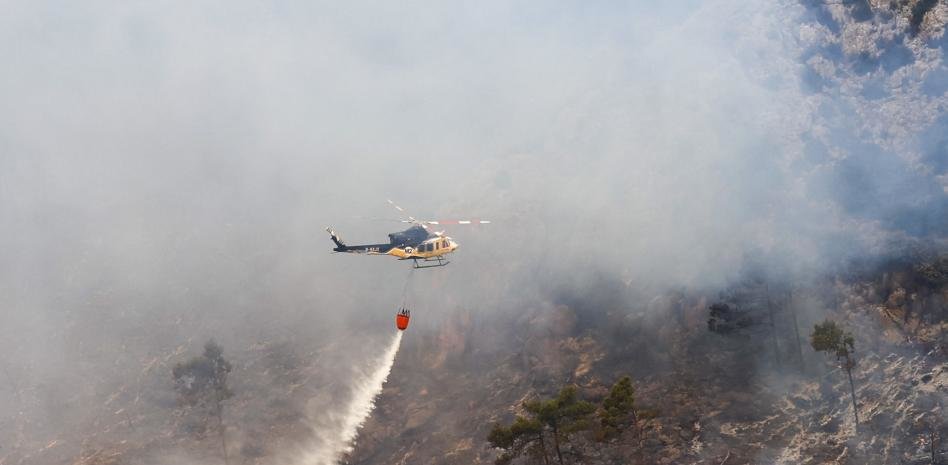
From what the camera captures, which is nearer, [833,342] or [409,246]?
[833,342]

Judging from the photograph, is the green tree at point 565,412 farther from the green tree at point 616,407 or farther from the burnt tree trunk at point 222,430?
the burnt tree trunk at point 222,430

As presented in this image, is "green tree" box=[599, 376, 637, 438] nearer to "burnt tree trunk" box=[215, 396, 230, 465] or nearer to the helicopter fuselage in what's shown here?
Answer: the helicopter fuselage

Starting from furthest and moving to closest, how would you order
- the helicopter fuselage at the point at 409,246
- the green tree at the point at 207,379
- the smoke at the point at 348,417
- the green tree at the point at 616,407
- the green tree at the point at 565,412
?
the green tree at the point at 207,379
the smoke at the point at 348,417
the helicopter fuselage at the point at 409,246
the green tree at the point at 565,412
the green tree at the point at 616,407

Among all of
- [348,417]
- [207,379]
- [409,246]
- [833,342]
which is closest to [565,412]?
[409,246]

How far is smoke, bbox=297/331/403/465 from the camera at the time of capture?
68.2 m

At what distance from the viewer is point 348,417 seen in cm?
7331

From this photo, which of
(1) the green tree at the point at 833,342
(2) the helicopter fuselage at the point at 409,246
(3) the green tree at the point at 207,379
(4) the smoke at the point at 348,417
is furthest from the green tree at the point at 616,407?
(3) the green tree at the point at 207,379

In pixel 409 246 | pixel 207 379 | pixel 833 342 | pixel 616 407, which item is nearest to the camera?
pixel 616 407

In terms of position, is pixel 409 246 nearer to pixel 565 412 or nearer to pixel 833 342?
pixel 565 412

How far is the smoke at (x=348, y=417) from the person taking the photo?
2685 inches

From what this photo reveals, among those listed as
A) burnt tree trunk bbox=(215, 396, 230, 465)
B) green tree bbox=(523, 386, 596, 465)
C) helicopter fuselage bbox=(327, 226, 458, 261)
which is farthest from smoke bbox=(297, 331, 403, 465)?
green tree bbox=(523, 386, 596, 465)

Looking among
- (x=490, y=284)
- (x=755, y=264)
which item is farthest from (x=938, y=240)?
(x=490, y=284)

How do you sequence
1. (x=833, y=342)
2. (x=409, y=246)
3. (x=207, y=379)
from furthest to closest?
(x=207, y=379)
(x=409, y=246)
(x=833, y=342)

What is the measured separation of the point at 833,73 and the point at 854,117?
28.2 feet
